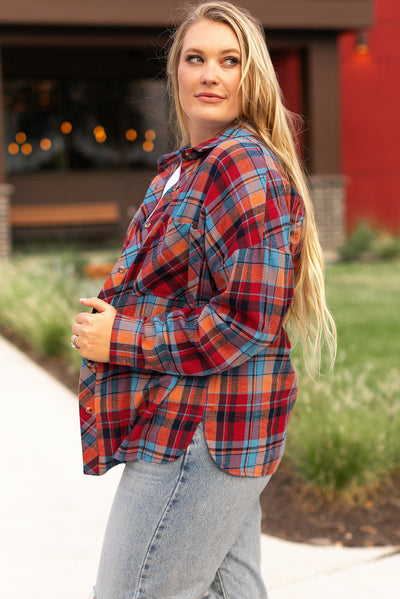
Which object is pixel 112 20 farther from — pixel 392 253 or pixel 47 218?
pixel 392 253

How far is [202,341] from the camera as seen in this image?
1674mm

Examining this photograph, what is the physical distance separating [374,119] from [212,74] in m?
15.4

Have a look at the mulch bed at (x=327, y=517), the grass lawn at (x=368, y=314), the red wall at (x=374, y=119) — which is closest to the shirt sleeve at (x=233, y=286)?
the mulch bed at (x=327, y=517)

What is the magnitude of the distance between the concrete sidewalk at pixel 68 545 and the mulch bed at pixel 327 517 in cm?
16

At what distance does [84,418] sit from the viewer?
1901 mm

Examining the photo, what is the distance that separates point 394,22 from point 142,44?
20.2ft

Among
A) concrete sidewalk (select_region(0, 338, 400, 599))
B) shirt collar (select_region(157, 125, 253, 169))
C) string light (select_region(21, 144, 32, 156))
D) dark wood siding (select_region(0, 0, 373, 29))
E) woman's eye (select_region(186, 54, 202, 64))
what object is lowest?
concrete sidewalk (select_region(0, 338, 400, 599))

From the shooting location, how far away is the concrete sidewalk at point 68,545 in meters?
3.06

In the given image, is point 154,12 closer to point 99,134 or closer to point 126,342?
point 99,134

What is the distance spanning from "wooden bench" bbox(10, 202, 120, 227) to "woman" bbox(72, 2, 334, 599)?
13484 mm

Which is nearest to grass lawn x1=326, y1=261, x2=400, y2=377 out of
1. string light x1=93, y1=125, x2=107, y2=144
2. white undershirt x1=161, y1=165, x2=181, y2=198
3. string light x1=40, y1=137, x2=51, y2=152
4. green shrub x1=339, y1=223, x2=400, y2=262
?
green shrub x1=339, y1=223, x2=400, y2=262

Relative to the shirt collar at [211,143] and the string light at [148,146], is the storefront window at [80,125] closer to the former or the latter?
the string light at [148,146]

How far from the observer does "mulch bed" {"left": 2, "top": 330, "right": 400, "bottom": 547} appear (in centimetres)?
358

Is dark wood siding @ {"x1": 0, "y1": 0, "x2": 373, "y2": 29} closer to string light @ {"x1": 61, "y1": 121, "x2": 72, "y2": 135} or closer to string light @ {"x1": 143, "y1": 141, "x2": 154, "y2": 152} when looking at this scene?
string light @ {"x1": 61, "y1": 121, "x2": 72, "y2": 135}
